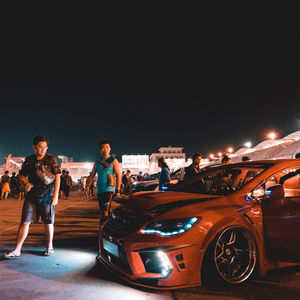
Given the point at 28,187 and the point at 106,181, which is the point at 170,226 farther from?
the point at 28,187

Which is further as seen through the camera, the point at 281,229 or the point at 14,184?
the point at 14,184

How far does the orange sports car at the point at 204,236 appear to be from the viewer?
2592mm

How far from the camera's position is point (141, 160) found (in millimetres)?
73125

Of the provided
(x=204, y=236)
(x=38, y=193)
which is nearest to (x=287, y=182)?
(x=204, y=236)

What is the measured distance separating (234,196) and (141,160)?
7019 cm

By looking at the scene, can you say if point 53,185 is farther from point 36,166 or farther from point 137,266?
point 137,266

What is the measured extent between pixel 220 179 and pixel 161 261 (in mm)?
2866

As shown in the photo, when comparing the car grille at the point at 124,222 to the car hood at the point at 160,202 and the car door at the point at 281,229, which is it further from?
the car door at the point at 281,229

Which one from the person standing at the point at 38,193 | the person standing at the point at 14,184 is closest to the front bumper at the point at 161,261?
the person standing at the point at 38,193

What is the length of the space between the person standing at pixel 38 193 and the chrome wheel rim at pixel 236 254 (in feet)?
8.17

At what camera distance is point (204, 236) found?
269 centimetres

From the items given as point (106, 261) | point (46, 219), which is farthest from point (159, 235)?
point (46, 219)

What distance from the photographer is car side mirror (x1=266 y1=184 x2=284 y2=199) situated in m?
3.01

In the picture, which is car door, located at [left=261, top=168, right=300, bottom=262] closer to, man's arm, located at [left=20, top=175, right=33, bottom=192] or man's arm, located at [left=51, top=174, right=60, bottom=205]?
man's arm, located at [left=51, top=174, right=60, bottom=205]
